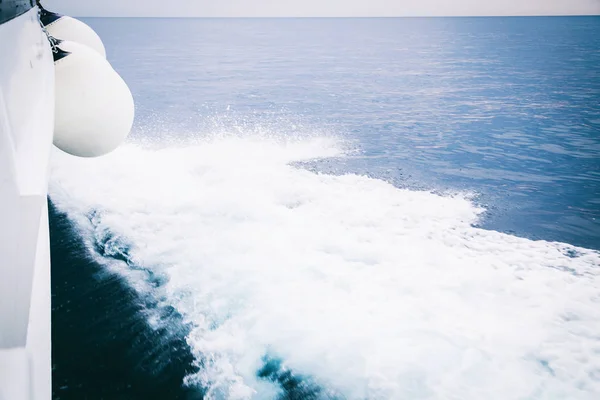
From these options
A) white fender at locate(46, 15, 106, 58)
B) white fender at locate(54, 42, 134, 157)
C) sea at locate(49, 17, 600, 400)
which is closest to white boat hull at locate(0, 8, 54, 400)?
white fender at locate(54, 42, 134, 157)

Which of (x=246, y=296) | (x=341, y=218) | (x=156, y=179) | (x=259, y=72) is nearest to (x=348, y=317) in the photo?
(x=246, y=296)

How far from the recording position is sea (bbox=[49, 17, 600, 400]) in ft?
12.4

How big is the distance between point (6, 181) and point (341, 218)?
5.22m

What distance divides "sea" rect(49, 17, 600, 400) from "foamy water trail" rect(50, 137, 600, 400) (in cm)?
2

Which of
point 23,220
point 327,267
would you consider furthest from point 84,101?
point 327,267

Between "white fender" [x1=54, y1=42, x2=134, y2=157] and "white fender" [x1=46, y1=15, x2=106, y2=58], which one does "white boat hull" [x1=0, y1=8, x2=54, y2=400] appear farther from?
"white fender" [x1=46, y1=15, x2=106, y2=58]

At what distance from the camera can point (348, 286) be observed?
4926mm

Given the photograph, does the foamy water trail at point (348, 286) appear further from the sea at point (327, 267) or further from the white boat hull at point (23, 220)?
the white boat hull at point (23, 220)

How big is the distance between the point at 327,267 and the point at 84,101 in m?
3.43

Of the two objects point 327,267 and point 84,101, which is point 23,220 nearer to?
point 84,101

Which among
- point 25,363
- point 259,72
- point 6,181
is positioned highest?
point 6,181

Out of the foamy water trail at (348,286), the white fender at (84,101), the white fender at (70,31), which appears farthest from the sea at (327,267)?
the white fender at (70,31)

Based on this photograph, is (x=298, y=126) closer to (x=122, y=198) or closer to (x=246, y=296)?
(x=122, y=198)

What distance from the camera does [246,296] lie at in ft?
15.7
